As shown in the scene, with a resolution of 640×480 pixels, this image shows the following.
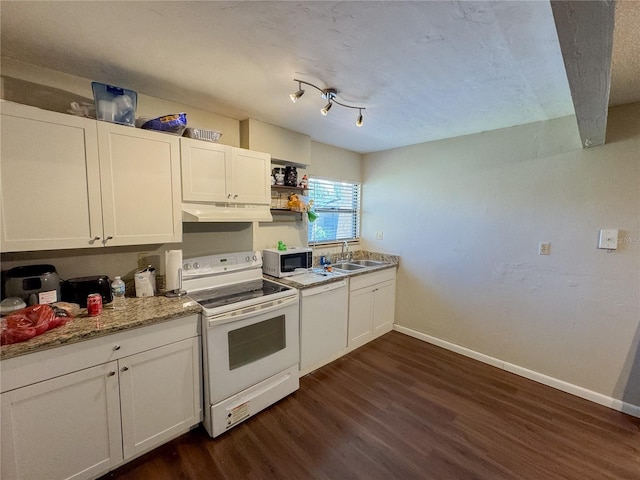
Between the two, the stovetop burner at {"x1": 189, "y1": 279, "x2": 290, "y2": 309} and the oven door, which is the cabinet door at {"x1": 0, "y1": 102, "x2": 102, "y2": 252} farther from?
the oven door

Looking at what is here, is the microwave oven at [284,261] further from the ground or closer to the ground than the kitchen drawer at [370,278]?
further from the ground

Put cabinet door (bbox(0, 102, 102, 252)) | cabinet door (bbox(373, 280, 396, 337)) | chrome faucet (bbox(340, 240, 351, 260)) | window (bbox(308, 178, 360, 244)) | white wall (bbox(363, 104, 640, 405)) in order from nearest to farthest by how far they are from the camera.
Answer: cabinet door (bbox(0, 102, 102, 252)) < white wall (bbox(363, 104, 640, 405)) < cabinet door (bbox(373, 280, 396, 337)) < window (bbox(308, 178, 360, 244)) < chrome faucet (bbox(340, 240, 351, 260))

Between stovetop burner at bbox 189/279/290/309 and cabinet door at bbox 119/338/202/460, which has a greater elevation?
stovetop burner at bbox 189/279/290/309

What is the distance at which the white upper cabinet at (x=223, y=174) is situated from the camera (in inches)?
80.2

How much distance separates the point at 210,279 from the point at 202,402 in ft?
3.01

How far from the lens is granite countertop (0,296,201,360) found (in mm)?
1266

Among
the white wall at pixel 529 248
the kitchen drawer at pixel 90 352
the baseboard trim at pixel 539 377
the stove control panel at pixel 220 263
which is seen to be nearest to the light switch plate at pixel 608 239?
the white wall at pixel 529 248

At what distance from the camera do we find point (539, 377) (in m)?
2.52

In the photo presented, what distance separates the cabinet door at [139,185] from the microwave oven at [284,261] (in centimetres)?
92

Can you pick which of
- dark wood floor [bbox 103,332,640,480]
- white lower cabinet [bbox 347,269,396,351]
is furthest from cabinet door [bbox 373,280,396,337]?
dark wood floor [bbox 103,332,640,480]

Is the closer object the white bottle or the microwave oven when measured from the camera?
the white bottle

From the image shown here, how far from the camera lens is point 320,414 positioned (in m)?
2.10

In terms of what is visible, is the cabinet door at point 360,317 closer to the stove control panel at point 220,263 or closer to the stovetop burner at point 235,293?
the stovetop burner at point 235,293

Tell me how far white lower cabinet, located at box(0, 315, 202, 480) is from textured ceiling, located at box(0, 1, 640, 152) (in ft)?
5.31
